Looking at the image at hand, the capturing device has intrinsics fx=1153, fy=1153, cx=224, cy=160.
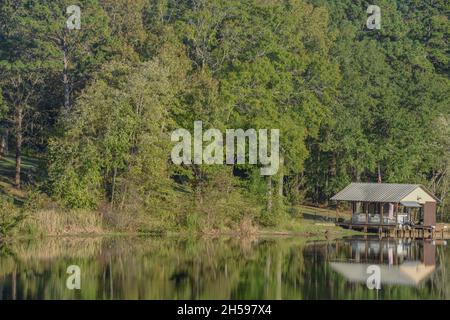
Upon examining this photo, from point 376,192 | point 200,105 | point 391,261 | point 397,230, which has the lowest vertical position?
point 391,261

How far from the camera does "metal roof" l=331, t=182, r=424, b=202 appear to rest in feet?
247

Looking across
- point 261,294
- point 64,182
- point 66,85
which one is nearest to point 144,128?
point 64,182

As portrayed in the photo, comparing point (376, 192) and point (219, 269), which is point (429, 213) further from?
point (219, 269)

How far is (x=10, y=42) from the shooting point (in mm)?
82750

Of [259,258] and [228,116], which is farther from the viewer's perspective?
[228,116]

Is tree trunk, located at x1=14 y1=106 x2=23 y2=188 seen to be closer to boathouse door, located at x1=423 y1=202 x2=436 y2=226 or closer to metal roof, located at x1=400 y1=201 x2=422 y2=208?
metal roof, located at x1=400 y1=201 x2=422 y2=208

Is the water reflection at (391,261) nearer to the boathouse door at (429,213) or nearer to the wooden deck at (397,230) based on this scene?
the wooden deck at (397,230)

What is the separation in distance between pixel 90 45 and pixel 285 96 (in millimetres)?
14483

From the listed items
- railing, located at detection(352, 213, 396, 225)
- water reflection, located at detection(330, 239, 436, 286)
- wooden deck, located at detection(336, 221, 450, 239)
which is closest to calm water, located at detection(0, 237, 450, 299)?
water reflection, located at detection(330, 239, 436, 286)

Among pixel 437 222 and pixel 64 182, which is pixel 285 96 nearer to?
pixel 437 222

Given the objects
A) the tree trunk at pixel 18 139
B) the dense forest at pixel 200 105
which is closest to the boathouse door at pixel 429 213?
the dense forest at pixel 200 105

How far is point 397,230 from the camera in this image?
75.3m

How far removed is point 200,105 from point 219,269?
26586mm

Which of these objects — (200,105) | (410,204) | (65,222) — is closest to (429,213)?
(410,204)
